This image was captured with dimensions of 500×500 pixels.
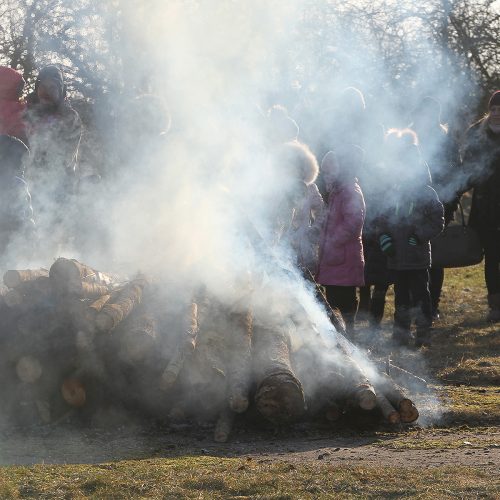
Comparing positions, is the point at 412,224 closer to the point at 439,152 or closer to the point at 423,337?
the point at 423,337

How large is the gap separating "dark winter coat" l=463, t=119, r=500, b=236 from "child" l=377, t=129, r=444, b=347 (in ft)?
4.64

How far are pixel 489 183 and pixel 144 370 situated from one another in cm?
582

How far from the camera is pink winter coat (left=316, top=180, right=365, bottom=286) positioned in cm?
860

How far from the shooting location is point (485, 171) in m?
10.6

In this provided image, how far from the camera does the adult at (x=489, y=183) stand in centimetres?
1059

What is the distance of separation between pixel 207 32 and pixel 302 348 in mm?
7827

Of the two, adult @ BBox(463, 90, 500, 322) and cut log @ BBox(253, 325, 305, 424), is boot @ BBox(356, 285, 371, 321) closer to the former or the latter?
adult @ BBox(463, 90, 500, 322)

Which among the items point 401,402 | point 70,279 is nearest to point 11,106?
A: point 70,279

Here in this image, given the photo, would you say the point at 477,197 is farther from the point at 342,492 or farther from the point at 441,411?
the point at 342,492

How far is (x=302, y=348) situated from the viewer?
22.1ft

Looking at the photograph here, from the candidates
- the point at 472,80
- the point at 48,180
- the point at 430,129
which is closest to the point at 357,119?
the point at 430,129

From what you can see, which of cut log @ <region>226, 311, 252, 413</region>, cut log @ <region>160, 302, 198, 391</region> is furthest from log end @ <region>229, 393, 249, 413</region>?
cut log @ <region>160, 302, 198, 391</region>

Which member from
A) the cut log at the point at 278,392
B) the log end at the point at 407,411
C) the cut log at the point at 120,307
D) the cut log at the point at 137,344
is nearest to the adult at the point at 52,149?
the cut log at the point at 120,307

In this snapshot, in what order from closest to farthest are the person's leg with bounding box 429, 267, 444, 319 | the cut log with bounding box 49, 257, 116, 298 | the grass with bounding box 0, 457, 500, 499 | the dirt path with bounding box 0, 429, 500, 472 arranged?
the grass with bounding box 0, 457, 500, 499 < the dirt path with bounding box 0, 429, 500, 472 < the cut log with bounding box 49, 257, 116, 298 < the person's leg with bounding box 429, 267, 444, 319
